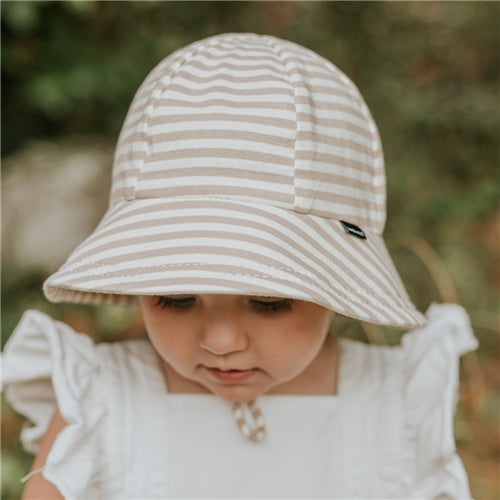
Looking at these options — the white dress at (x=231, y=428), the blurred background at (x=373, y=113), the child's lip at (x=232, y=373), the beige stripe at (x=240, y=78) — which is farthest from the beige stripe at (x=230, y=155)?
the blurred background at (x=373, y=113)

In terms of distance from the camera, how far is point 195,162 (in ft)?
3.16

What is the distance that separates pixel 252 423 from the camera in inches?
45.4

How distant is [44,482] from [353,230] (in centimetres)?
60

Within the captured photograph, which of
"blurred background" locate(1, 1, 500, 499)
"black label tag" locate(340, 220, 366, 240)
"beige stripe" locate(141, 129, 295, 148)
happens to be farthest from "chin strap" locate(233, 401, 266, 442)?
"blurred background" locate(1, 1, 500, 499)

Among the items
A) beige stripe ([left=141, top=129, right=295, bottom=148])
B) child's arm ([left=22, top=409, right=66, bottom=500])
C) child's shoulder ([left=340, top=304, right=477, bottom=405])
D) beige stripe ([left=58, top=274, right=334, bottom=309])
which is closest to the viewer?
beige stripe ([left=58, top=274, right=334, bottom=309])

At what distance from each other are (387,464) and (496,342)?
1077 millimetres

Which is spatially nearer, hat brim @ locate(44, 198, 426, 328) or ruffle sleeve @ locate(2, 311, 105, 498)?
hat brim @ locate(44, 198, 426, 328)

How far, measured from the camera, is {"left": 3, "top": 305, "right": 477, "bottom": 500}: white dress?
1.12 metres

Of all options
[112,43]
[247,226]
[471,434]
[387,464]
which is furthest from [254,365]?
[112,43]

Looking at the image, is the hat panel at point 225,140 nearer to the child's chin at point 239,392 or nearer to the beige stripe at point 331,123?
the beige stripe at point 331,123

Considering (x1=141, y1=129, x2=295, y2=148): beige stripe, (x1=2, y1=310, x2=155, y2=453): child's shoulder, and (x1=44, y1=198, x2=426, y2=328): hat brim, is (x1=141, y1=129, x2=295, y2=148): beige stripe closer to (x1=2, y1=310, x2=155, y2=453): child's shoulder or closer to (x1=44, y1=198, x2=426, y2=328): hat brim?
(x1=44, y1=198, x2=426, y2=328): hat brim

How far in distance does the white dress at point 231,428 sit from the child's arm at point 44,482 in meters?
0.05

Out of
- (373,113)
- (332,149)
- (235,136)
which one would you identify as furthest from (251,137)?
(373,113)

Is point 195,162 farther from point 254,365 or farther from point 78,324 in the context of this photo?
point 78,324
